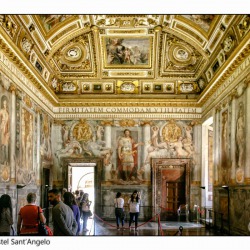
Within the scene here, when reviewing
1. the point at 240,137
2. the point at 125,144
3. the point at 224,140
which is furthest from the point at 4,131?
the point at 125,144

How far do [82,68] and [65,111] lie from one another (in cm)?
291

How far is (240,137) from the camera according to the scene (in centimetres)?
1550

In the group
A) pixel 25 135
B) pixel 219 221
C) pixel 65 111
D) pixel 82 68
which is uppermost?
pixel 82 68

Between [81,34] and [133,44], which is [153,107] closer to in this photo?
[133,44]

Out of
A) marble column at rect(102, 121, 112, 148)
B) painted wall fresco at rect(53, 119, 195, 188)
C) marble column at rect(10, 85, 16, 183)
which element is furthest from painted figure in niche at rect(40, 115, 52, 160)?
marble column at rect(10, 85, 16, 183)

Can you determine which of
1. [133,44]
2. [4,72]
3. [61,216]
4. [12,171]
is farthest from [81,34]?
[61,216]

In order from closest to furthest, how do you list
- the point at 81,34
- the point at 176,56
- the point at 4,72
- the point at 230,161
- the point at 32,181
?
the point at 4,72 → the point at 230,161 → the point at 32,181 → the point at 81,34 → the point at 176,56

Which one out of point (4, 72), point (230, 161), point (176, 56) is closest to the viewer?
point (4, 72)

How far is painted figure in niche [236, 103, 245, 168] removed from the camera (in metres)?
15.1

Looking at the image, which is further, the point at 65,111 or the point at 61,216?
the point at 65,111

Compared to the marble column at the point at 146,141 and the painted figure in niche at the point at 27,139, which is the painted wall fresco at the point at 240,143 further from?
the painted figure in niche at the point at 27,139

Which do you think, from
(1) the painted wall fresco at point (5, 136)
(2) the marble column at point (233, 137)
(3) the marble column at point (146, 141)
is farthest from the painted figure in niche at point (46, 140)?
(2) the marble column at point (233, 137)

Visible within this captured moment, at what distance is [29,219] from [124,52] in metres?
14.4

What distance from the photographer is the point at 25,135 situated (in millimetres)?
17406
